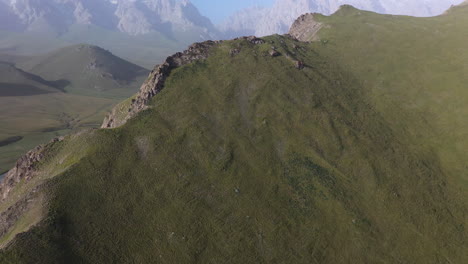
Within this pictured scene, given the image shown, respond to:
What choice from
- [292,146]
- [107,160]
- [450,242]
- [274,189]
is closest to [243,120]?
[292,146]

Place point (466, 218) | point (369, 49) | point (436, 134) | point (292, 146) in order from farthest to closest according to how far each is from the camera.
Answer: point (369, 49) → point (436, 134) → point (292, 146) → point (466, 218)

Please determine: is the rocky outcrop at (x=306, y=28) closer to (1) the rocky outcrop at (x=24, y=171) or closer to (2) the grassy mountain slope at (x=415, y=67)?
(2) the grassy mountain slope at (x=415, y=67)

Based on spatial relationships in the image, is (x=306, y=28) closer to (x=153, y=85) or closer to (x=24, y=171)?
(x=153, y=85)

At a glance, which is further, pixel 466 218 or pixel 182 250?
pixel 466 218

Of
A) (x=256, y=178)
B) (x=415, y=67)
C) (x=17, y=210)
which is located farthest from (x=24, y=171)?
(x=415, y=67)

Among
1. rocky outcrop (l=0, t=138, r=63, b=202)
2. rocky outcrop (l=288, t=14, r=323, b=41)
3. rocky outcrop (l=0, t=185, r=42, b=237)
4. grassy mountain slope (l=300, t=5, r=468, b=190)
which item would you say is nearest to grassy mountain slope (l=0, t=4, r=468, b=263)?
rocky outcrop (l=0, t=185, r=42, b=237)

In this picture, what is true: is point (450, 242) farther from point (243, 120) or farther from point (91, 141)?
point (91, 141)
